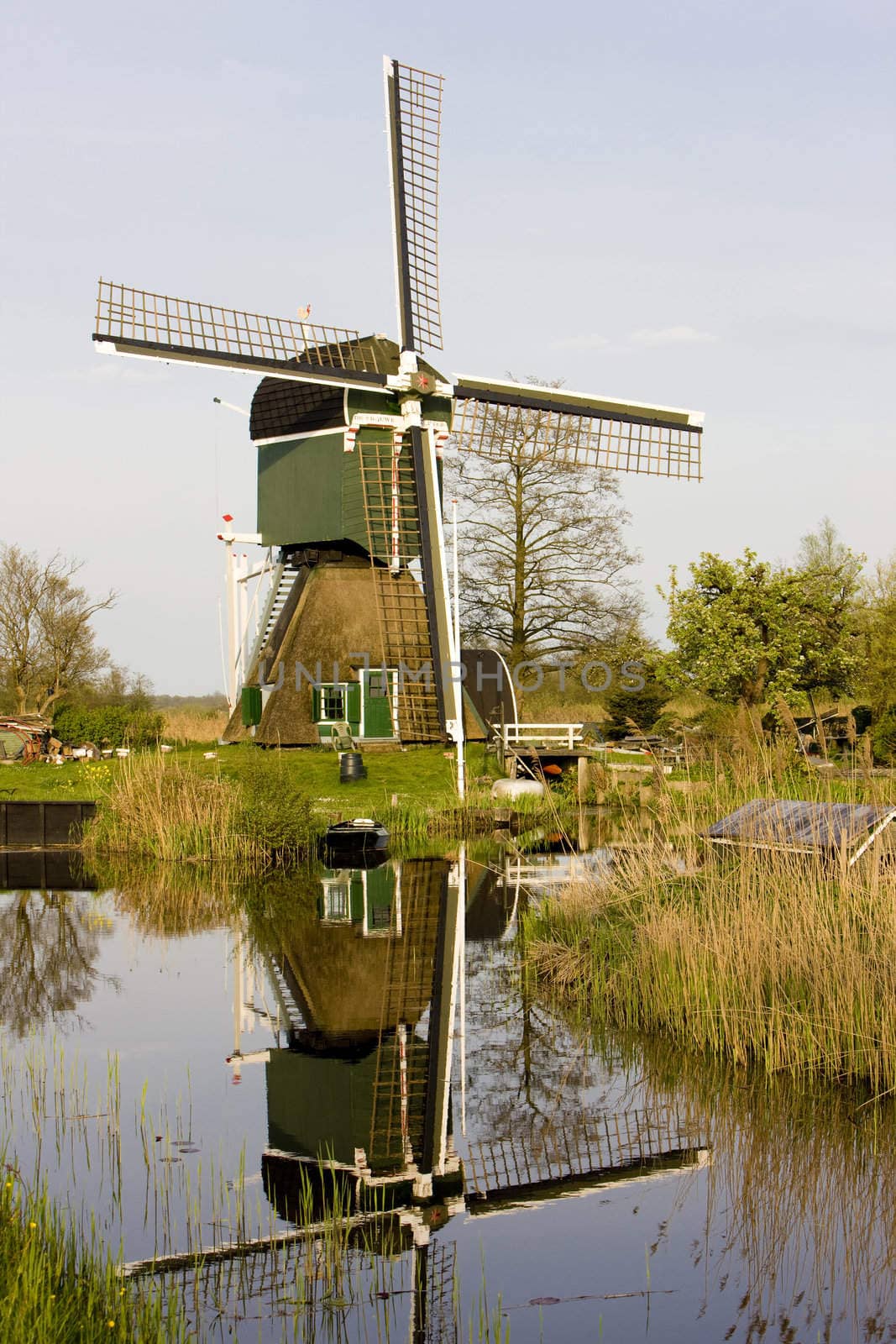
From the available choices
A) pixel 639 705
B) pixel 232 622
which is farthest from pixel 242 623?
pixel 639 705

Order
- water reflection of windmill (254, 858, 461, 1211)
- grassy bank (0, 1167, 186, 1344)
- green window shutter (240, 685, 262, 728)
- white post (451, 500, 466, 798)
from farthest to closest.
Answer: green window shutter (240, 685, 262, 728), white post (451, 500, 466, 798), water reflection of windmill (254, 858, 461, 1211), grassy bank (0, 1167, 186, 1344)

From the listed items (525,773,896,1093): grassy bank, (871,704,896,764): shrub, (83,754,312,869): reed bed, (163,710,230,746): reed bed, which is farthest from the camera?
(163,710,230,746): reed bed

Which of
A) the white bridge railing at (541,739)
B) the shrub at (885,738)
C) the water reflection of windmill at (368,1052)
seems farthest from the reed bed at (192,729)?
the water reflection of windmill at (368,1052)

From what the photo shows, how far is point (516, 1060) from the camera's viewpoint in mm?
7328

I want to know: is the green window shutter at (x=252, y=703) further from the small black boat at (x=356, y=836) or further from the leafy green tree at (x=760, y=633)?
the leafy green tree at (x=760, y=633)

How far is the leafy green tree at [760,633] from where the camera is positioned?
29609mm

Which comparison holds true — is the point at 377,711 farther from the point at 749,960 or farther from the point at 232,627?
the point at 749,960

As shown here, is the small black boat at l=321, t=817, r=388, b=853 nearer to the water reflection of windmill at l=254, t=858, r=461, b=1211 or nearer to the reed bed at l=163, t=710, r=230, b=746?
the water reflection of windmill at l=254, t=858, r=461, b=1211

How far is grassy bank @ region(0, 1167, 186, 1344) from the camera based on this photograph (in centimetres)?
374

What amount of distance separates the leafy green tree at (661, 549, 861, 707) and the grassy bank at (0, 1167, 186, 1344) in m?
25.8

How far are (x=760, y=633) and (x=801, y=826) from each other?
21430mm

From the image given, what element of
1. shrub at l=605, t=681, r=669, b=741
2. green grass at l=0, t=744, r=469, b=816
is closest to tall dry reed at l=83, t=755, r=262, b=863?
green grass at l=0, t=744, r=469, b=816

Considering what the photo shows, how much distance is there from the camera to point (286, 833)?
15.7 meters

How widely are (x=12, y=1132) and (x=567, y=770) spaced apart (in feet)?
57.9
